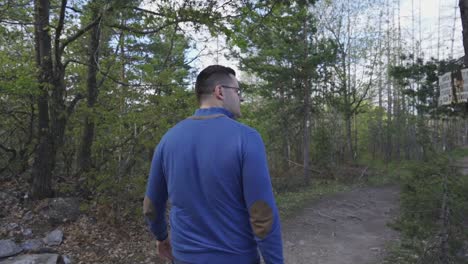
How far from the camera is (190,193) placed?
177 centimetres

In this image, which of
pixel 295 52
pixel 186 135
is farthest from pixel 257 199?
pixel 295 52

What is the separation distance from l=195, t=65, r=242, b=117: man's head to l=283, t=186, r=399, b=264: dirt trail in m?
5.05

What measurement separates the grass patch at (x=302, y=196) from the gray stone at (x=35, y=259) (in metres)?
5.99

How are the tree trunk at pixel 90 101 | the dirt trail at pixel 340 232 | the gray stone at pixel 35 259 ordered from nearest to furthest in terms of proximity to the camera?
1. the gray stone at pixel 35 259
2. the dirt trail at pixel 340 232
3. the tree trunk at pixel 90 101

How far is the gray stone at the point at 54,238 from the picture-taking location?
602 centimetres

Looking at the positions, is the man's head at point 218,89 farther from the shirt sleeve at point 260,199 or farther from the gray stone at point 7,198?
the gray stone at point 7,198

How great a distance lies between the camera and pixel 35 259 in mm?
5051

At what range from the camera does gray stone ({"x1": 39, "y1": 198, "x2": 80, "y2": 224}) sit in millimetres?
6730

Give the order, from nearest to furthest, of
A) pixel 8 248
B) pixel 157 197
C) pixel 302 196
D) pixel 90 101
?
1. pixel 157 197
2. pixel 8 248
3. pixel 90 101
4. pixel 302 196

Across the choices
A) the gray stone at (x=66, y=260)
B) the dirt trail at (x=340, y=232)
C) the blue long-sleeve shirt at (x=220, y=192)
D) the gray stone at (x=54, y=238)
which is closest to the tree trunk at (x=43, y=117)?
the gray stone at (x=54, y=238)

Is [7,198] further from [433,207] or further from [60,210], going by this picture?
[433,207]

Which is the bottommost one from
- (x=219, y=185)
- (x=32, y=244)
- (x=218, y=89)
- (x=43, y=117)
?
(x=32, y=244)

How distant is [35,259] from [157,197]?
13.2 feet

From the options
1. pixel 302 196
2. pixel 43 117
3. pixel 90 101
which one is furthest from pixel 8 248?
pixel 302 196
